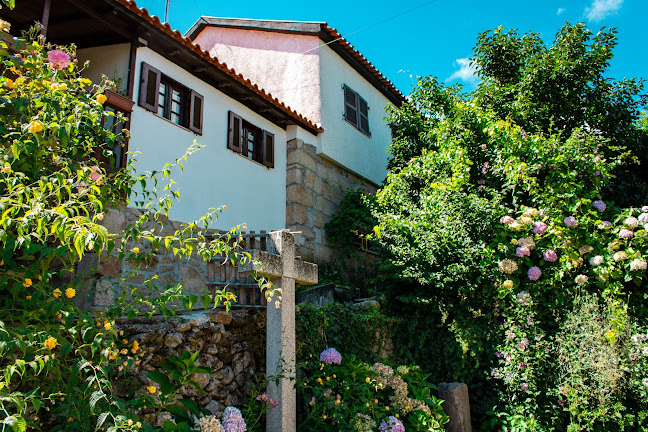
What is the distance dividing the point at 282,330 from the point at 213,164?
4.18 meters

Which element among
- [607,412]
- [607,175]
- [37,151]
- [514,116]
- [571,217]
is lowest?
[607,412]

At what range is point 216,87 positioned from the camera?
8.35m

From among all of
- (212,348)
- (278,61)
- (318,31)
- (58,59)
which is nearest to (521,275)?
(212,348)

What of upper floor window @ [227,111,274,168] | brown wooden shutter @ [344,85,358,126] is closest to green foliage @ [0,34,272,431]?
upper floor window @ [227,111,274,168]

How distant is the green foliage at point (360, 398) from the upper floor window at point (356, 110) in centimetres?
676

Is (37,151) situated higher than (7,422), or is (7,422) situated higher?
(37,151)

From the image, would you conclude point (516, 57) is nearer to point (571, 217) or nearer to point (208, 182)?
point (571, 217)

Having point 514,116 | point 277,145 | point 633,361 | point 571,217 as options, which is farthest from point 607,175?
point 277,145

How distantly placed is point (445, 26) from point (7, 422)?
6768 mm

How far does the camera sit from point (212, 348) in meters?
4.27

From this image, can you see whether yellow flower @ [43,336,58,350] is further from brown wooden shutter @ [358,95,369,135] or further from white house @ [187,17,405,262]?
brown wooden shutter @ [358,95,369,135]

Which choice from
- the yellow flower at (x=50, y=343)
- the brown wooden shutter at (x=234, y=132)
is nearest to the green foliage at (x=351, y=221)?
the brown wooden shutter at (x=234, y=132)

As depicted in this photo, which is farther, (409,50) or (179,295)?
(409,50)

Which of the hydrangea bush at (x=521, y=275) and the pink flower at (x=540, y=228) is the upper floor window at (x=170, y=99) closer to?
the hydrangea bush at (x=521, y=275)
